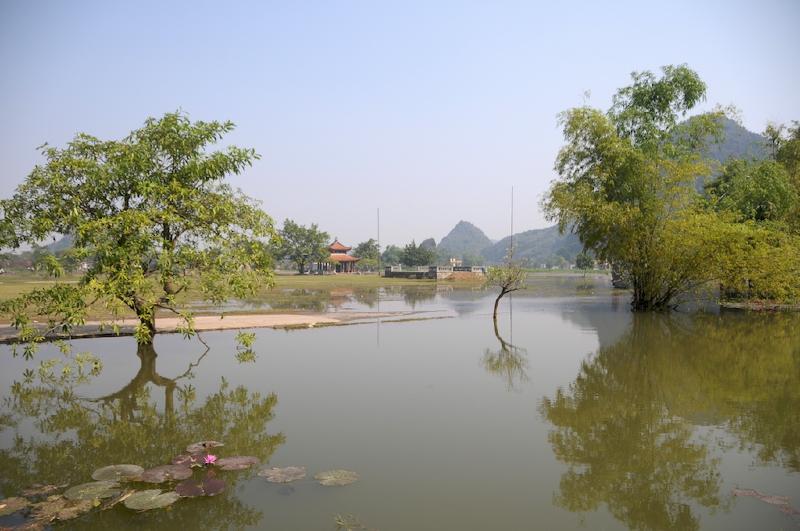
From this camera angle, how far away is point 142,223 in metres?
14.5

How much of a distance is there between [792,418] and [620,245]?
70.6ft

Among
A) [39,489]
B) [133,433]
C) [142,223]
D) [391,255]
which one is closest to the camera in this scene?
[39,489]

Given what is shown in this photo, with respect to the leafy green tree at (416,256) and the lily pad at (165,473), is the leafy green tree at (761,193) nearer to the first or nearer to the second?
the lily pad at (165,473)

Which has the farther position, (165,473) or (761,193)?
(761,193)

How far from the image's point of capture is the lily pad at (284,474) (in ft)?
24.8

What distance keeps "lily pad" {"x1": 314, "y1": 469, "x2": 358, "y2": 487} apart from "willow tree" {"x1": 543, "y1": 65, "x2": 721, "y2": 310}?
2593 centimetres

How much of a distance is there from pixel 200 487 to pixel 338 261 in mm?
88770

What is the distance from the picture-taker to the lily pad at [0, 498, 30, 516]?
6617mm

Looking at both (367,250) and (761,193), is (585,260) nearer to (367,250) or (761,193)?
(761,193)

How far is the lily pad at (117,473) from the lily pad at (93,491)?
0.58ft

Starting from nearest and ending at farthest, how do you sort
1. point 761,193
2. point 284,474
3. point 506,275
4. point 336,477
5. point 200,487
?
point 200,487, point 336,477, point 284,474, point 506,275, point 761,193

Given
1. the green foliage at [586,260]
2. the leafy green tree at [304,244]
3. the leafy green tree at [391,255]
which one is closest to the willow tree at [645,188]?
the green foliage at [586,260]

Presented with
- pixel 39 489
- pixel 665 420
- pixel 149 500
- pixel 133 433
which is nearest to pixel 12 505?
pixel 39 489

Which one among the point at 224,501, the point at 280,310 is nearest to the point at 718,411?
the point at 224,501
